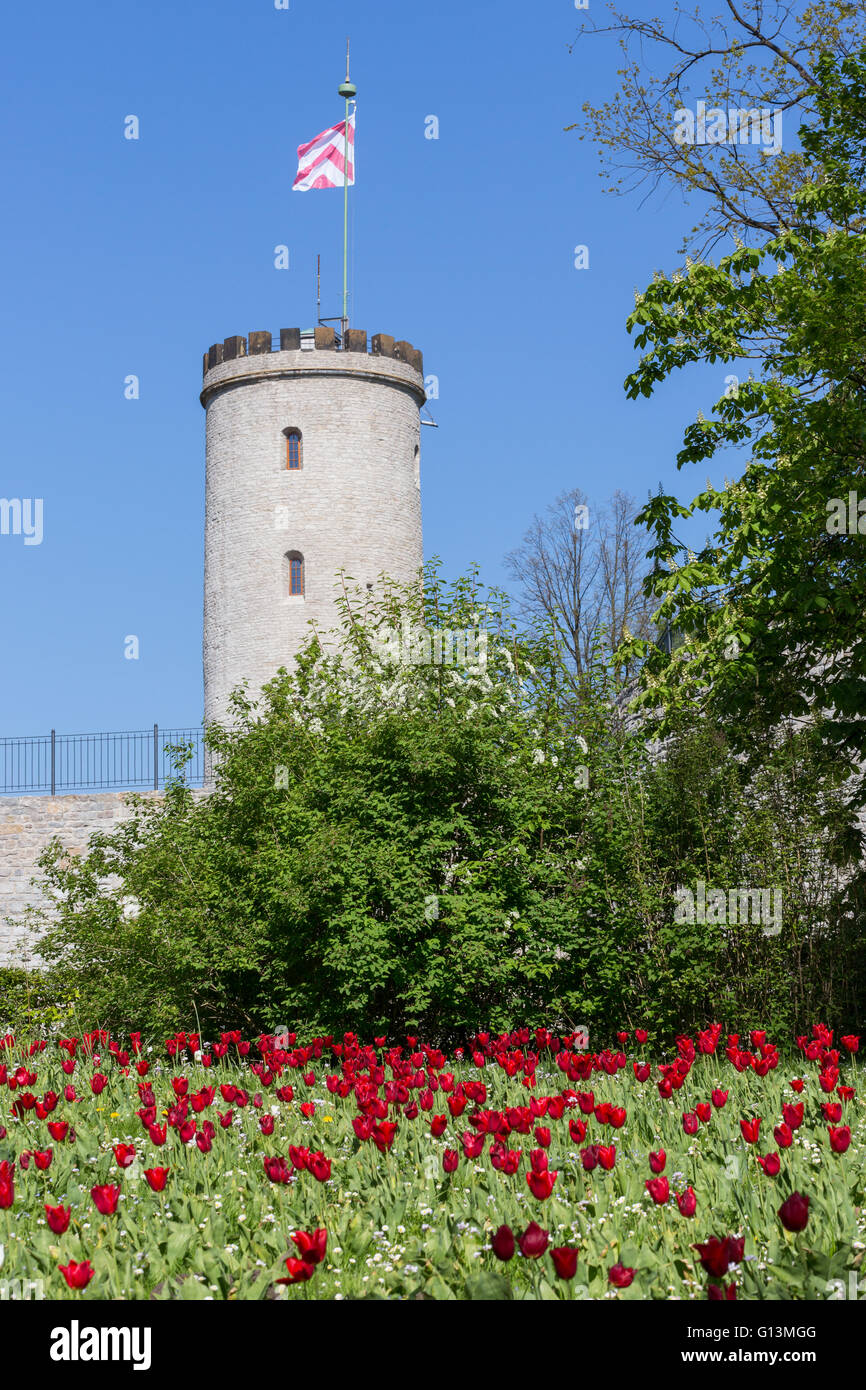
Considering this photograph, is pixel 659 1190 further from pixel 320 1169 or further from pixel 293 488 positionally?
pixel 293 488

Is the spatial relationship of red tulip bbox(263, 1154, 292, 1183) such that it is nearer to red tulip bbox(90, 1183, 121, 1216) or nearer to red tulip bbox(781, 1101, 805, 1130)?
red tulip bbox(90, 1183, 121, 1216)

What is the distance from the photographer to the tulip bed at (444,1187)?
3613mm

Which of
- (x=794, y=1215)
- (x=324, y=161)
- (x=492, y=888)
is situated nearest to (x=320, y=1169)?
(x=794, y=1215)

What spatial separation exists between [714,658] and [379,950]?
11.0ft

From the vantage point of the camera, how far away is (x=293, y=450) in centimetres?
2997

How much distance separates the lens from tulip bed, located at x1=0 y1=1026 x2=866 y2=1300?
3.61 metres

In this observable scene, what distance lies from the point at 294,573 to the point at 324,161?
29.9 ft

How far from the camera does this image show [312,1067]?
7.11 m

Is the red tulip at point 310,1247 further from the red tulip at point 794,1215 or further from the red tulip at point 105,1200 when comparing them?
the red tulip at point 794,1215

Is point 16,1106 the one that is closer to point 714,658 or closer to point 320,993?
point 320,993

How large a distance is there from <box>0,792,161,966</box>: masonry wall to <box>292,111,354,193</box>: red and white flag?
46.6 ft

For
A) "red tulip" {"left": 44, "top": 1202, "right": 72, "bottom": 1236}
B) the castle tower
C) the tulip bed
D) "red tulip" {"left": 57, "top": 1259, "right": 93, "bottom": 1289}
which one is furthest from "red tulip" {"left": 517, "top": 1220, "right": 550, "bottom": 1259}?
the castle tower

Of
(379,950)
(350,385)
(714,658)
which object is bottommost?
(379,950)
